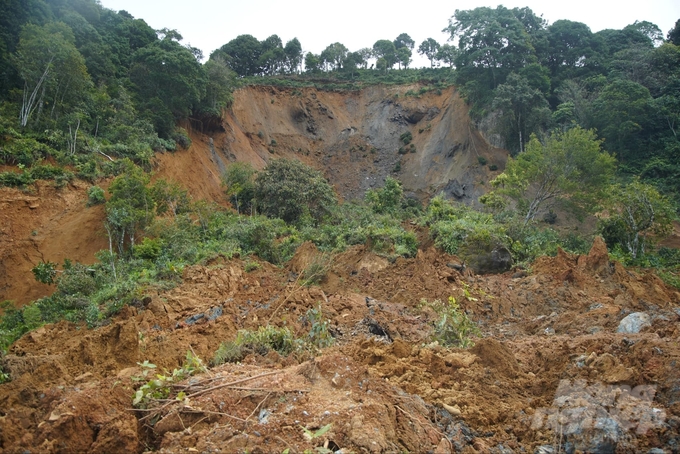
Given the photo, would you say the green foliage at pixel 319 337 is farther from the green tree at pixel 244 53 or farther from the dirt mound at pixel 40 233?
the green tree at pixel 244 53

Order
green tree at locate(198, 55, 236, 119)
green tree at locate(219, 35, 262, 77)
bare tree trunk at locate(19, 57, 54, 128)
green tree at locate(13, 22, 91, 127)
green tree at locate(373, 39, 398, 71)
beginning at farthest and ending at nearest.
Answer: green tree at locate(373, 39, 398, 71) < green tree at locate(219, 35, 262, 77) < green tree at locate(198, 55, 236, 119) < green tree at locate(13, 22, 91, 127) < bare tree trunk at locate(19, 57, 54, 128)

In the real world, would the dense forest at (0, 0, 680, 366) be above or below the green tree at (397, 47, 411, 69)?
below

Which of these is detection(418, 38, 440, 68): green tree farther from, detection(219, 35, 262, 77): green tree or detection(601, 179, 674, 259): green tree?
detection(601, 179, 674, 259): green tree

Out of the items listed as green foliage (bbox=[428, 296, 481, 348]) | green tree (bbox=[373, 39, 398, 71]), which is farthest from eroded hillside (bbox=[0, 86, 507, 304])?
green foliage (bbox=[428, 296, 481, 348])

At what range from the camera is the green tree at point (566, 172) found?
19906 millimetres

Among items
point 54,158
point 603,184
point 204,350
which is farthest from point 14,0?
point 603,184

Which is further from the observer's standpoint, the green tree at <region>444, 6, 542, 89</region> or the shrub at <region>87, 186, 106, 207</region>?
the green tree at <region>444, 6, 542, 89</region>

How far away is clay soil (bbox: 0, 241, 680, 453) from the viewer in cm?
395

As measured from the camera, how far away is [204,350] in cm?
721

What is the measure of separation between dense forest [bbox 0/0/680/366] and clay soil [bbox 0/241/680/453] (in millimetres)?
2857

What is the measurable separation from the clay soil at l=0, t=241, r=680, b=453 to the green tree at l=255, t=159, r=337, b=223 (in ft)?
41.1

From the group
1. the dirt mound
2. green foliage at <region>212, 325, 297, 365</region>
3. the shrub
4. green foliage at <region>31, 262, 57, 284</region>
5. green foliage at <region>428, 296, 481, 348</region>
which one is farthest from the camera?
the shrub

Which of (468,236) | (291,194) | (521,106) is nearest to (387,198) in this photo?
(291,194)

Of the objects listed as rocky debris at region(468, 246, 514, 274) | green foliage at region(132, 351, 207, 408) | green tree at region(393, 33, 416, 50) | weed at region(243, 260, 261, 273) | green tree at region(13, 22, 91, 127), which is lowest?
rocky debris at region(468, 246, 514, 274)
